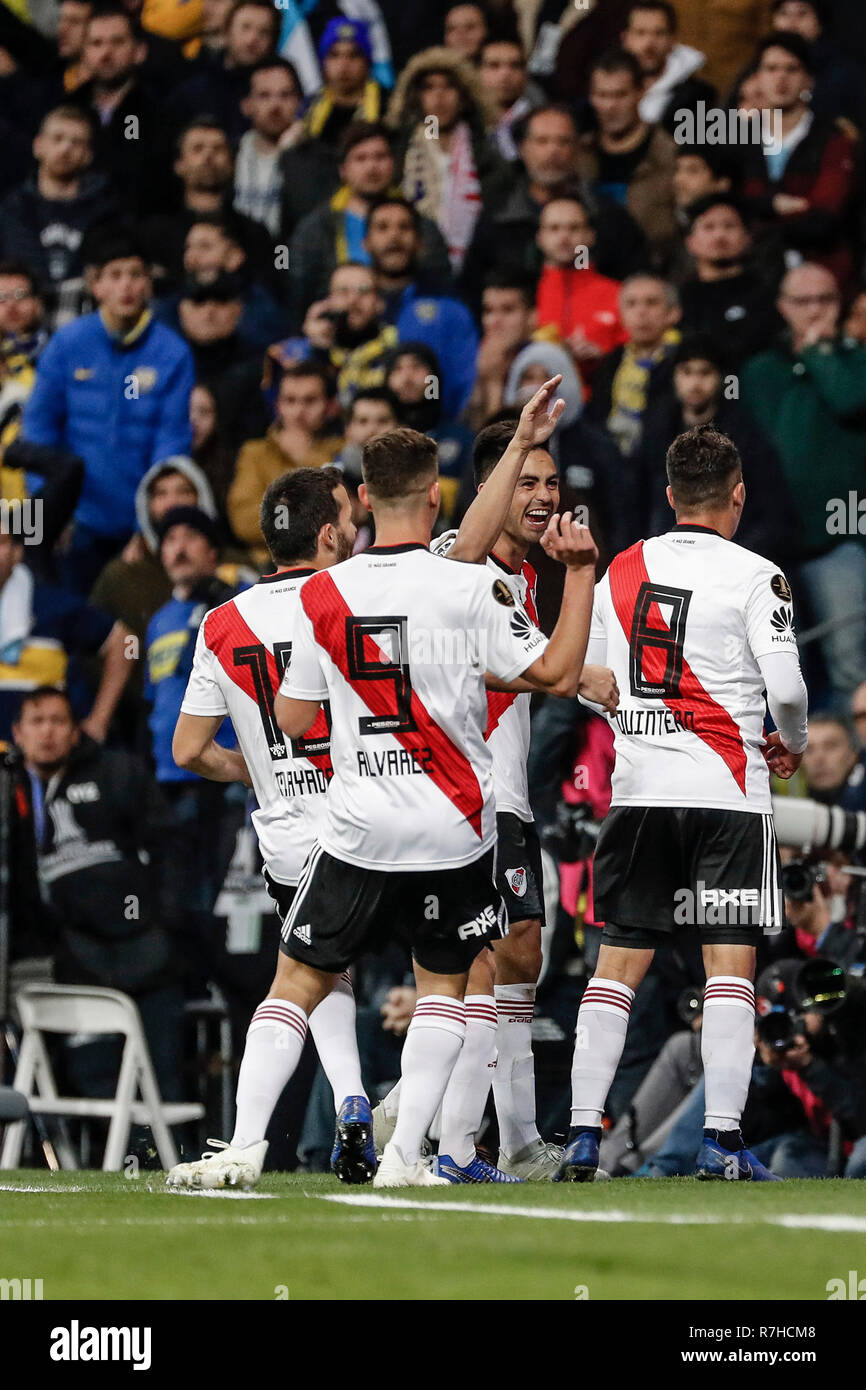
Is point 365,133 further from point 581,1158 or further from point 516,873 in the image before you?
point 581,1158

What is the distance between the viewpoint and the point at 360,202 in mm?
10836

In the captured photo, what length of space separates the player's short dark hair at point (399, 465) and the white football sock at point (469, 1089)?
1547mm

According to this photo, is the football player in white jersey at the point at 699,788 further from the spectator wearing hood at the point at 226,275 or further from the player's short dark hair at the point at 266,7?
the player's short dark hair at the point at 266,7

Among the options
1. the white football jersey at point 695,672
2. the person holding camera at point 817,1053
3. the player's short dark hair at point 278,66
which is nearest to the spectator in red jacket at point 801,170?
the player's short dark hair at point 278,66

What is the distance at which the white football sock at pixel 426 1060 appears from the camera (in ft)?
17.2

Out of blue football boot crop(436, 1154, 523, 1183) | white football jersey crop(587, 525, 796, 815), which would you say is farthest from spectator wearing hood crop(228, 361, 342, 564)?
blue football boot crop(436, 1154, 523, 1183)

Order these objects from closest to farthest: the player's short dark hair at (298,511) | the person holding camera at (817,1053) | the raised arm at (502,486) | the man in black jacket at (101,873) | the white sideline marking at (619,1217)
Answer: the white sideline marking at (619,1217) → the raised arm at (502,486) → the player's short dark hair at (298,511) → the person holding camera at (817,1053) → the man in black jacket at (101,873)

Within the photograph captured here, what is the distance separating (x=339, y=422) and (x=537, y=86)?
7.56 feet

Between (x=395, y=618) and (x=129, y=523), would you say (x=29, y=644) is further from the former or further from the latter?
(x=395, y=618)

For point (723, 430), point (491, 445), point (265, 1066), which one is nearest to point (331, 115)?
point (723, 430)

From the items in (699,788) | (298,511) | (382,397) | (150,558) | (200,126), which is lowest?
(699,788)

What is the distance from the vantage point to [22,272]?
36.3 ft

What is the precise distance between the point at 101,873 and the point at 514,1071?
134 inches

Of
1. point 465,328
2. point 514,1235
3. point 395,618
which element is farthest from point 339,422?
point 514,1235
